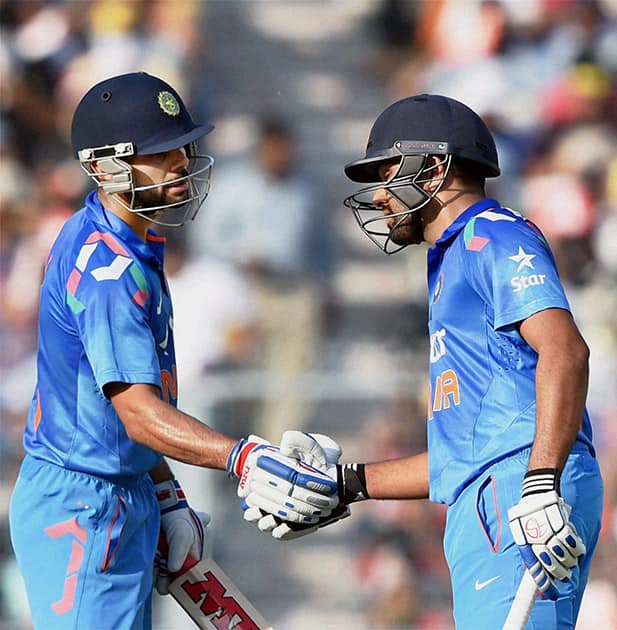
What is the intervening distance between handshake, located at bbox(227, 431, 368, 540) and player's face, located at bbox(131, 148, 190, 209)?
829 millimetres

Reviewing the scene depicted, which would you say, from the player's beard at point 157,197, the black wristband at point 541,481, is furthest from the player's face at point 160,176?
the black wristband at point 541,481

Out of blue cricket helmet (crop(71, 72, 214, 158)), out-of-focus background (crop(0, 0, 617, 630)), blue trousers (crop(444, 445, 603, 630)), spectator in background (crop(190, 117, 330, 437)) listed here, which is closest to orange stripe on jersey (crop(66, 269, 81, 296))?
blue cricket helmet (crop(71, 72, 214, 158))

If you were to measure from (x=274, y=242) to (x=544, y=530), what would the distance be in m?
5.51

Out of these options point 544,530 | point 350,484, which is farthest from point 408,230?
point 544,530

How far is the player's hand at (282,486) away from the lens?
403cm

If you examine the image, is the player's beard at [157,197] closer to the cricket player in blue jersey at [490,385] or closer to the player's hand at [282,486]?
the cricket player in blue jersey at [490,385]

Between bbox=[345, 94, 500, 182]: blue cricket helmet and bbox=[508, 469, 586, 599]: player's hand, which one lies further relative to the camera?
bbox=[345, 94, 500, 182]: blue cricket helmet

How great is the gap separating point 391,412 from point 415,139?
371 centimetres

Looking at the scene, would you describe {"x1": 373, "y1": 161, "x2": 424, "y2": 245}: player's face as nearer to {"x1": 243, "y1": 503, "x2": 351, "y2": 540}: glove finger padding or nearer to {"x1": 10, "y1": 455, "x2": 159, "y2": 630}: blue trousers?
{"x1": 243, "y1": 503, "x2": 351, "y2": 540}: glove finger padding

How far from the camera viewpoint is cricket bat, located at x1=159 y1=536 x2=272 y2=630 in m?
4.59

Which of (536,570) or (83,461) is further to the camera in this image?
(83,461)

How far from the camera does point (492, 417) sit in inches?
154

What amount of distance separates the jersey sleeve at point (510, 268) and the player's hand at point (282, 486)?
0.72m

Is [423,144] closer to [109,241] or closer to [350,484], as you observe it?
[109,241]
